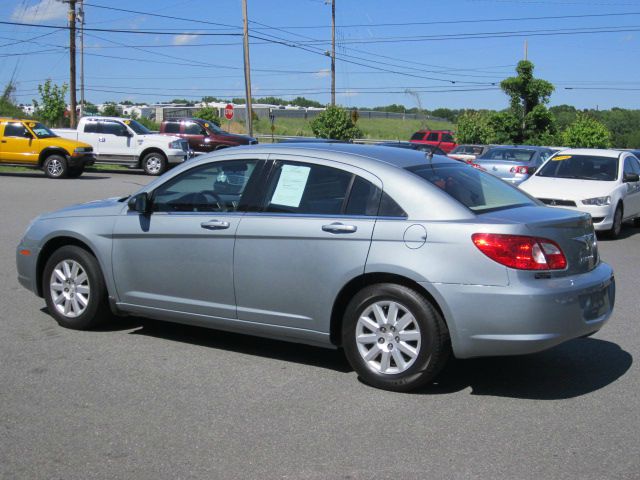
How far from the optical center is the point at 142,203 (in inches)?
254

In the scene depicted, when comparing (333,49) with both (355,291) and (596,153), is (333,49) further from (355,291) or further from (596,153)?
(355,291)

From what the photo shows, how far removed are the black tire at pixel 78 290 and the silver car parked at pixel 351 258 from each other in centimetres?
1

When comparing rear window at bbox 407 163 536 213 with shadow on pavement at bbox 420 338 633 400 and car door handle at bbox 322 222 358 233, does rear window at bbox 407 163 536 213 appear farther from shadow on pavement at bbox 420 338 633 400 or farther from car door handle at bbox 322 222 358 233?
shadow on pavement at bbox 420 338 633 400

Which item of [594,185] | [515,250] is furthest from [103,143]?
[515,250]

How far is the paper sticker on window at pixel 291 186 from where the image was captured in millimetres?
5871

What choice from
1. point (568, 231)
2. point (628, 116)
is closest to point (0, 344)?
point (568, 231)

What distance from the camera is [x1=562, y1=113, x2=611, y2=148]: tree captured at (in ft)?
131

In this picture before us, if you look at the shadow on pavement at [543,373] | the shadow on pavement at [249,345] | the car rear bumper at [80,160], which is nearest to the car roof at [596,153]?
the shadow on pavement at [543,373]

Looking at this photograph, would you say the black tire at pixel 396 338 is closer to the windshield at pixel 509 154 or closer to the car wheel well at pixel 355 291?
the car wheel well at pixel 355 291

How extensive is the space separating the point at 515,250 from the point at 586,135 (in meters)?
37.2

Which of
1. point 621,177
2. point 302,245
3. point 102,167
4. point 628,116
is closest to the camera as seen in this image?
point 302,245

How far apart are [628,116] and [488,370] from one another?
75751 mm

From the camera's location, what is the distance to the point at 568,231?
5.39 meters

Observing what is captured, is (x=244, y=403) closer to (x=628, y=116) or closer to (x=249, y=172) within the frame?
(x=249, y=172)
